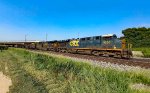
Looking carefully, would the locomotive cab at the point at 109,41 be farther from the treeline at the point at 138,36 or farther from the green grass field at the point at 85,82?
the treeline at the point at 138,36

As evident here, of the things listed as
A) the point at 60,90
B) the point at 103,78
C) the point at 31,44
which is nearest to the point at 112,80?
the point at 103,78

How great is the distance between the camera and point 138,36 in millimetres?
68250

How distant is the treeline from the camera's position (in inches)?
2565

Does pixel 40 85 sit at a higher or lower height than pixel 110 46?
lower

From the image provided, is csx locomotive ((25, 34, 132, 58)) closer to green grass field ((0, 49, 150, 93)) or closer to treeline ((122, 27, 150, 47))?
green grass field ((0, 49, 150, 93))

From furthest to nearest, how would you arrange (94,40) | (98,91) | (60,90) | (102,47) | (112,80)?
(94,40)
(102,47)
(60,90)
(112,80)
(98,91)

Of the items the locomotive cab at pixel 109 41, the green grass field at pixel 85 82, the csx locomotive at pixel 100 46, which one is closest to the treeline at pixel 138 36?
the csx locomotive at pixel 100 46

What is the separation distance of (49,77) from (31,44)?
7087 cm

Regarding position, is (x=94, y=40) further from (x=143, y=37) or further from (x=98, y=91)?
(x=98, y=91)

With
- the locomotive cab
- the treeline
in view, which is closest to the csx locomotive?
the locomotive cab

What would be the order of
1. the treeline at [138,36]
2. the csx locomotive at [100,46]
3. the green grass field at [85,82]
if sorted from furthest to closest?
the treeline at [138,36]
the csx locomotive at [100,46]
the green grass field at [85,82]

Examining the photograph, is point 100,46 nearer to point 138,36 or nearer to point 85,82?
point 85,82

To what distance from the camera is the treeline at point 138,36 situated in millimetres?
65150

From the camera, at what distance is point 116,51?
3772 cm
